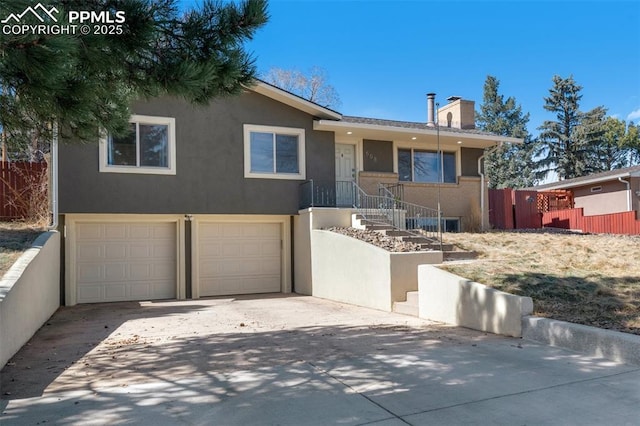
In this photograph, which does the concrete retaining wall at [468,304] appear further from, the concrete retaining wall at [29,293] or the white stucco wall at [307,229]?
the concrete retaining wall at [29,293]

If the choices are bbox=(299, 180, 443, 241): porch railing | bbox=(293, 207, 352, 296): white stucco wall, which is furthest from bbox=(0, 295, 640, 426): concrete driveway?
bbox=(299, 180, 443, 241): porch railing

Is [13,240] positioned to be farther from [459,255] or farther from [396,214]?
[459,255]

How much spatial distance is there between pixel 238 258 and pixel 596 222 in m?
16.4

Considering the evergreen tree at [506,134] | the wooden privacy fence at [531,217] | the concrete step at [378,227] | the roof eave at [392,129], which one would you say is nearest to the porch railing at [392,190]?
the roof eave at [392,129]

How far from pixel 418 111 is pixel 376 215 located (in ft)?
37.6

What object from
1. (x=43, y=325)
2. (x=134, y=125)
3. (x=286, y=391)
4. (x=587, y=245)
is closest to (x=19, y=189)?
(x=134, y=125)

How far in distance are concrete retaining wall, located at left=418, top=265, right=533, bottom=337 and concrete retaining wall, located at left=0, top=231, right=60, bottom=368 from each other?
6076 mm

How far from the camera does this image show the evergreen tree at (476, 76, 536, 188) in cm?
4378

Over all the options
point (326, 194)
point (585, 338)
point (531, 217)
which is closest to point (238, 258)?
point (326, 194)

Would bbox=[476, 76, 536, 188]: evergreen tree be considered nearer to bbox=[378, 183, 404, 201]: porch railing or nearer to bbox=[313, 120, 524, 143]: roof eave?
bbox=[313, 120, 524, 143]: roof eave

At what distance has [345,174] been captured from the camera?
49.1ft

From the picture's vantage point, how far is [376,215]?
43.5 feet

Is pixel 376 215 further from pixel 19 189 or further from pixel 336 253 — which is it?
pixel 19 189

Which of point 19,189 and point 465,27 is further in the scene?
point 465,27
